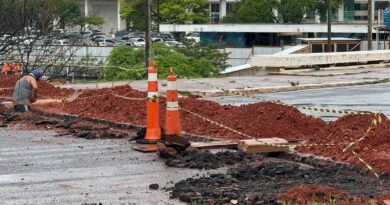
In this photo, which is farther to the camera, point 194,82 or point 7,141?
point 194,82

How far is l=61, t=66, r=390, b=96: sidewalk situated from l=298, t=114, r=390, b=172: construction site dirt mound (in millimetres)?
A: 11226

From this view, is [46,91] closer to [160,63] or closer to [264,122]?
[264,122]

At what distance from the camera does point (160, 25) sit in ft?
272

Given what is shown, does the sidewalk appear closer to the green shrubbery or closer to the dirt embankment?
the green shrubbery

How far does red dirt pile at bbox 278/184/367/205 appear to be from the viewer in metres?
7.89

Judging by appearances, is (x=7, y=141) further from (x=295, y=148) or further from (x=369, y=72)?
(x=369, y=72)

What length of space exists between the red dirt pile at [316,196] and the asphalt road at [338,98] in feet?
26.9

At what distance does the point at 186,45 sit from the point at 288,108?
3729cm

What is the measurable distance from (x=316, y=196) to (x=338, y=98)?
576 inches

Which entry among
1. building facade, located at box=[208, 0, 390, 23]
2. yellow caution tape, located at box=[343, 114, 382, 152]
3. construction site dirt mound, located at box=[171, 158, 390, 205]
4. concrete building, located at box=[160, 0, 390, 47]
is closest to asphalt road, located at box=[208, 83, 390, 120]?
yellow caution tape, located at box=[343, 114, 382, 152]

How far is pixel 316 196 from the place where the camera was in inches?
318

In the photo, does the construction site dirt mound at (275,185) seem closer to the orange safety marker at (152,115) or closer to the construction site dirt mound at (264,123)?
the construction site dirt mound at (264,123)

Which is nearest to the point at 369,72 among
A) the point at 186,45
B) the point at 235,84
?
the point at 235,84

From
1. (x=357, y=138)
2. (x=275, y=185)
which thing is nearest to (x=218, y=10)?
(x=357, y=138)
